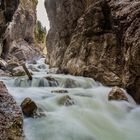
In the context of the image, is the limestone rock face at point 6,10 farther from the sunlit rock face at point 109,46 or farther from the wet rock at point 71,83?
the wet rock at point 71,83

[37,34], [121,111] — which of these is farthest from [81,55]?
[37,34]

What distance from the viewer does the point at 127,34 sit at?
12.8m

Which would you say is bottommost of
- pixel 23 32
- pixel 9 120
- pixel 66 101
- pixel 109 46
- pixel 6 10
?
pixel 66 101

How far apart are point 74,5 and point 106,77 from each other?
35.1ft

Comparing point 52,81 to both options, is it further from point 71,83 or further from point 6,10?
point 6,10

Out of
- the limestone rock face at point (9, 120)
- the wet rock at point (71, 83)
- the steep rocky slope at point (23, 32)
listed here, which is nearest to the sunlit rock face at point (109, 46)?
the wet rock at point (71, 83)

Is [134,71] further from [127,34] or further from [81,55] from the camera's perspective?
[81,55]

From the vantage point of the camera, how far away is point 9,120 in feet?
18.8

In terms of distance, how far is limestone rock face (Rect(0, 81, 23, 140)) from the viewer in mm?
5292

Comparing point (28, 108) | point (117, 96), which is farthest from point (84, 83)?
point (28, 108)

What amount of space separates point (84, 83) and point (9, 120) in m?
8.90

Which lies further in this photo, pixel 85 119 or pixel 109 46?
pixel 109 46

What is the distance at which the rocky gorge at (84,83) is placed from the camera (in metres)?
6.97

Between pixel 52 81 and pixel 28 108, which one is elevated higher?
pixel 28 108
